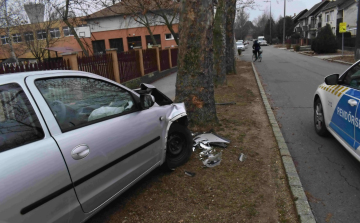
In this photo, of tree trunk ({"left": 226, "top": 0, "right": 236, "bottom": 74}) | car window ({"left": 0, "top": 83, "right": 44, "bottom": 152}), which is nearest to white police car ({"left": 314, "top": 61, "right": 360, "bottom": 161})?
car window ({"left": 0, "top": 83, "right": 44, "bottom": 152})

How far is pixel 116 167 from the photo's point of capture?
2.90 metres

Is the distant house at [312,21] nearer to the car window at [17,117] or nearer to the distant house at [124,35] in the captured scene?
the distant house at [124,35]

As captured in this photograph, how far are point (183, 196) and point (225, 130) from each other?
258 cm

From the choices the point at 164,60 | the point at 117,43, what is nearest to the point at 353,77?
the point at 164,60

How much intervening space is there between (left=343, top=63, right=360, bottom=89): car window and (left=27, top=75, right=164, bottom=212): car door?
2.99m

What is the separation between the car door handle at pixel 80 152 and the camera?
242 centimetres

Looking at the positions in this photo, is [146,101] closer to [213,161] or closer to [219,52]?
[213,161]

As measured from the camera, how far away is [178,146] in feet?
14.3

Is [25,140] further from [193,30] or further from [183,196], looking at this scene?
[193,30]

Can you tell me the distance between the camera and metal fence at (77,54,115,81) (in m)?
10.0

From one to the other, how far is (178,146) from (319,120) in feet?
9.55

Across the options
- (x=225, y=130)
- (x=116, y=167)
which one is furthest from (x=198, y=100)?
(x=116, y=167)

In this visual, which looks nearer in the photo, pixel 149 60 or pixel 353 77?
pixel 353 77

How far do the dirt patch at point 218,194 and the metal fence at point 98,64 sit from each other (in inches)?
270
